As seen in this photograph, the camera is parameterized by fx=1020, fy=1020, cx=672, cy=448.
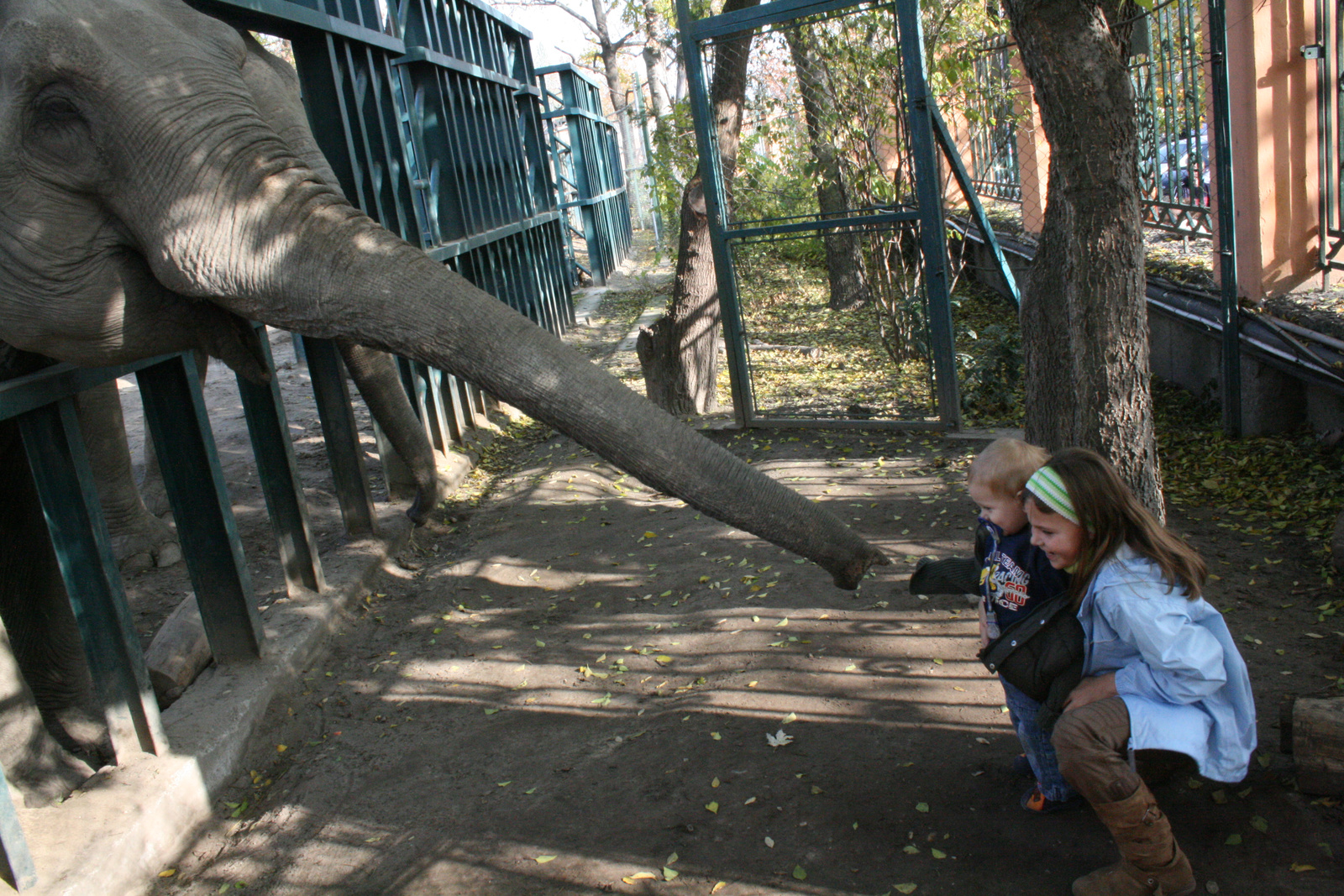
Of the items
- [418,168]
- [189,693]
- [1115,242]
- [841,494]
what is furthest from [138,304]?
[418,168]

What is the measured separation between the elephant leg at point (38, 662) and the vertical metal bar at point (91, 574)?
0.24 metres

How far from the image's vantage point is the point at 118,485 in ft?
19.4

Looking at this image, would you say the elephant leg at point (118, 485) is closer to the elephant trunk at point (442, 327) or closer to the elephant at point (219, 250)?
the elephant at point (219, 250)

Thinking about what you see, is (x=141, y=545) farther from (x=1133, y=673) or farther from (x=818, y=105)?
(x=818, y=105)

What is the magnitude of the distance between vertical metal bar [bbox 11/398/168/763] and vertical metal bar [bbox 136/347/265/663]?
0.57 m

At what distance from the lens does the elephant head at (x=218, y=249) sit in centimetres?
278

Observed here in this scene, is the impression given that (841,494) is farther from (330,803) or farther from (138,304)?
(138,304)

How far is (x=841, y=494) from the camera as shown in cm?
622

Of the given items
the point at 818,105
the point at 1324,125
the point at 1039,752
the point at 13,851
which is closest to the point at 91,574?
the point at 13,851

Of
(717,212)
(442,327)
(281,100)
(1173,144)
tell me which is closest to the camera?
(442,327)

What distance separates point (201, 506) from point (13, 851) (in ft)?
5.10

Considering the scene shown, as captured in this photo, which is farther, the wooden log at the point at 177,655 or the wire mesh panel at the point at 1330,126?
the wire mesh panel at the point at 1330,126

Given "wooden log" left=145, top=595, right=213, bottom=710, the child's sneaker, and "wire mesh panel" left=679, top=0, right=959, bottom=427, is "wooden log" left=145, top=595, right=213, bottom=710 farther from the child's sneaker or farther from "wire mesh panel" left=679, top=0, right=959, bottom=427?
"wire mesh panel" left=679, top=0, right=959, bottom=427

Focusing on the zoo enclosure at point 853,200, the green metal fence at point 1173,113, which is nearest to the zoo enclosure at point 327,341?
the zoo enclosure at point 853,200
